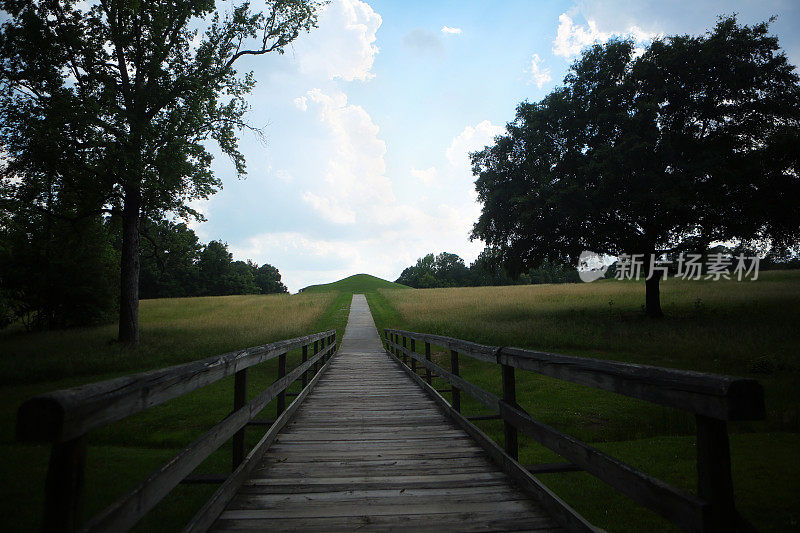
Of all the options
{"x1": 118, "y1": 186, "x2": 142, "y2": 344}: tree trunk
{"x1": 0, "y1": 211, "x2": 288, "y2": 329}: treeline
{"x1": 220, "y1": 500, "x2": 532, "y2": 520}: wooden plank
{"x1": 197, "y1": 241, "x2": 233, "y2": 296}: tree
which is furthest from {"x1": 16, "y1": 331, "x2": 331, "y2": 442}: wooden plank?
{"x1": 197, "y1": 241, "x2": 233, "y2": 296}: tree

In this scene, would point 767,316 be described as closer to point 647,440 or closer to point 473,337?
point 473,337

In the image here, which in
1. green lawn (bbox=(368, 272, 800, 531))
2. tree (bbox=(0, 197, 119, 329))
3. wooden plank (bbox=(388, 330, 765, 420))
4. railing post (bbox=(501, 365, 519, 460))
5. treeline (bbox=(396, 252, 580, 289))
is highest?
treeline (bbox=(396, 252, 580, 289))

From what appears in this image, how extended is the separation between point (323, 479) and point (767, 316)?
2202 centimetres

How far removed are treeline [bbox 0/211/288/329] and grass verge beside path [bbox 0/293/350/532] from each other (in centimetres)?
418

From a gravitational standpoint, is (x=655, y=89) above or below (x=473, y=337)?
above

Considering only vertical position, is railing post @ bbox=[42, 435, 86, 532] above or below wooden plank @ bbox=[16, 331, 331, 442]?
below

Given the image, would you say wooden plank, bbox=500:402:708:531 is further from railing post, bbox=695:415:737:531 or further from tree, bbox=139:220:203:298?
tree, bbox=139:220:203:298

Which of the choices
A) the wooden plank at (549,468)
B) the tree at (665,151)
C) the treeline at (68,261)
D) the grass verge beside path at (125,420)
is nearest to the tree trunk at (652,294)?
the tree at (665,151)

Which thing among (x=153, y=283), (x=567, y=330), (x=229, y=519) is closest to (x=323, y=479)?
(x=229, y=519)

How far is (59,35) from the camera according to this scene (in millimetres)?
15031

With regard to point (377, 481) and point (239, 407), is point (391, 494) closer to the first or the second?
point (377, 481)

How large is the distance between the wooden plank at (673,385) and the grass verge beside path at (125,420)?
3.73m

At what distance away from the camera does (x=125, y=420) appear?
7945 mm

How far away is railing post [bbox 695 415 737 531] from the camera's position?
1700 millimetres
